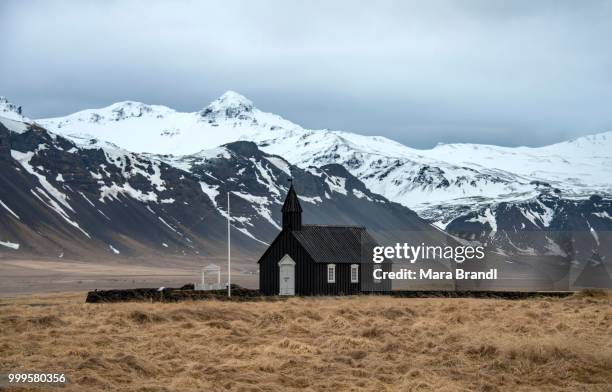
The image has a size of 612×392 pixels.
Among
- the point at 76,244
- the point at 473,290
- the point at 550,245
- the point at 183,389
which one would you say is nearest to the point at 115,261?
the point at 76,244

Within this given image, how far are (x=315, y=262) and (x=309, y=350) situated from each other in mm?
36115

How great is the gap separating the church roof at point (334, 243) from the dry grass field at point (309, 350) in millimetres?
24053

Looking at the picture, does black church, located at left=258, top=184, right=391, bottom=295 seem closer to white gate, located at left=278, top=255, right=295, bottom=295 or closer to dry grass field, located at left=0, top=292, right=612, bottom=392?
white gate, located at left=278, top=255, right=295, bottom=295

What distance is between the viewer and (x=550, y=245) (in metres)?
99.3

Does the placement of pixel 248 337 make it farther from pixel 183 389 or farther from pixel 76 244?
pixel 76 244

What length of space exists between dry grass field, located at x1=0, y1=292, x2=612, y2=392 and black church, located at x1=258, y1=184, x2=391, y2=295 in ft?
77.4

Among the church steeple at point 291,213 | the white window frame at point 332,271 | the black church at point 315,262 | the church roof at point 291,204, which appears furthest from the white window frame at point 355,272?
the church roof at point 291,204

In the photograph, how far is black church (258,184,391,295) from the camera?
6569 cm

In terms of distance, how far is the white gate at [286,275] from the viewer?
66.4 metres

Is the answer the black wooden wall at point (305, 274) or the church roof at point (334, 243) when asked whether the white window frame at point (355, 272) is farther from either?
the church roof at point (334, 243)

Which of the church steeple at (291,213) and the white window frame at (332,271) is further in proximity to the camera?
the church steeple at (291,213)

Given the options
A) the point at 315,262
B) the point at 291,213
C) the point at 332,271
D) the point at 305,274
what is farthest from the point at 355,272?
the point at 291,213

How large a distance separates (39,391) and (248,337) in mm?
12521

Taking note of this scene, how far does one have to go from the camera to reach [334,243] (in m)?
67.9
